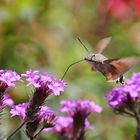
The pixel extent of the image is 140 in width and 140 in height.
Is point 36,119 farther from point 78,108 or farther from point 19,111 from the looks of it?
point 78,108

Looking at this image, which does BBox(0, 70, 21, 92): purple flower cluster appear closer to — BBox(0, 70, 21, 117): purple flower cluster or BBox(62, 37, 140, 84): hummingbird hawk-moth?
BBox(0, 70, 21, 117): purple flower cluster

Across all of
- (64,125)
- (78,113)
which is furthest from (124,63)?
(64,125)

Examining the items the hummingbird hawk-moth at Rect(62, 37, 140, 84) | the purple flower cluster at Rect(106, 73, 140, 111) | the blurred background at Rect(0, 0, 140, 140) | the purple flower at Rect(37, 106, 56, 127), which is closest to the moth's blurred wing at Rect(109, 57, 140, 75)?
the hummingbird hawk-moth at Rect(62, 37, 140, 84)

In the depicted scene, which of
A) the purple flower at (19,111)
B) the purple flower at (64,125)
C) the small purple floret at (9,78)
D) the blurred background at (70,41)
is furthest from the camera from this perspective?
the blurred background at (70,41)

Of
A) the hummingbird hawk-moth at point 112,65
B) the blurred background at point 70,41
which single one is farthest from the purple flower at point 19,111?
the blurred background at point 70,41

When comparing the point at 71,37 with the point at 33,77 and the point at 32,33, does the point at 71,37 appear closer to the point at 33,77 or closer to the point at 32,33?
the point at 32,33

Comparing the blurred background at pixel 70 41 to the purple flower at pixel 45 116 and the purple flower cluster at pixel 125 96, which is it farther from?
the purple flower at pixel 45 116
